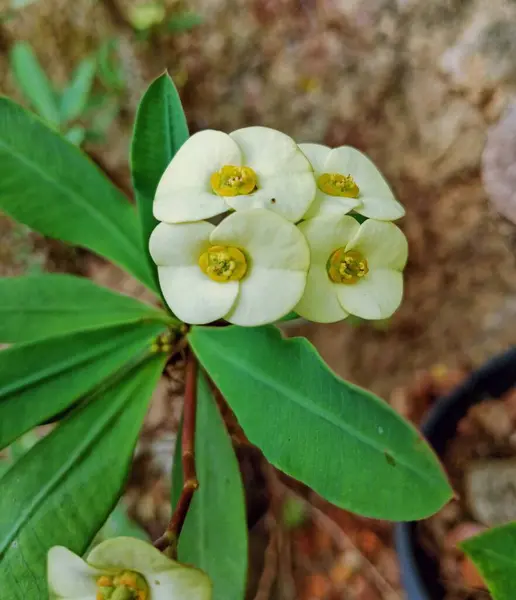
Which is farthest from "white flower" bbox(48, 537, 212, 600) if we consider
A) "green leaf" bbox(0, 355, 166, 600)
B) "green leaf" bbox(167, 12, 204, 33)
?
"green leaf" bbox(167, 12, 204, 33)

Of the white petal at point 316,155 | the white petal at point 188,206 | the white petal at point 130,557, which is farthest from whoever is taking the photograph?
the white petal at point 316,155

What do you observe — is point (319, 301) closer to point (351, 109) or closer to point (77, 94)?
point (77, 94)

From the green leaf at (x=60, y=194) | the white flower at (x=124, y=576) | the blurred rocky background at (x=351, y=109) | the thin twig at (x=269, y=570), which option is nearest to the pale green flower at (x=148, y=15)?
the blurred rocky background at (x=351, y=109)

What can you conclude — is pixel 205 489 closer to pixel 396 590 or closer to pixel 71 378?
pixel 71 378

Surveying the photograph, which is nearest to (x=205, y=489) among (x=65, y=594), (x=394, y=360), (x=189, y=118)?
(x=65, y=594)

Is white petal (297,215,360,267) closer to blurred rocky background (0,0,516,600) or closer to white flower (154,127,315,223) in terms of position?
white flower (154,127,315,223)

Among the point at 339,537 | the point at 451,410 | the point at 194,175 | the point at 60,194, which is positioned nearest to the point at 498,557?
the point at 194,175

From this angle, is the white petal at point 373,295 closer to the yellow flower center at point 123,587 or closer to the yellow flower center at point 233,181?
the yellow flower center at point 233,181
